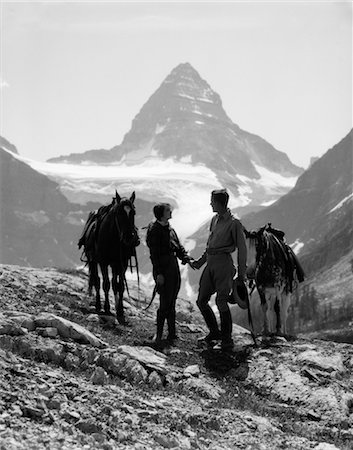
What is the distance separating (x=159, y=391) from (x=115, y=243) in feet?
23.4

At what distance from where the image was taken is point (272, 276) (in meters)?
18.3

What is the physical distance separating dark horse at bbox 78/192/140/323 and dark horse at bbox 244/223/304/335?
3.36 metres

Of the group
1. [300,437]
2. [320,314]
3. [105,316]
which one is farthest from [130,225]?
[320,314]

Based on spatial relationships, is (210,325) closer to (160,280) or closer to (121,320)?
(160,280)

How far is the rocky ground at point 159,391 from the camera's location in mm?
8320

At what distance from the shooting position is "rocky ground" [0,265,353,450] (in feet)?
27.3

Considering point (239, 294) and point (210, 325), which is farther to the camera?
point (210, 325)

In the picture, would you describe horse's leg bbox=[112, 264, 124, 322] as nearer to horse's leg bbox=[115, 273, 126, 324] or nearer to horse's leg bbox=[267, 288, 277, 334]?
horse's leg bbox=[115, 273, 126, 324]

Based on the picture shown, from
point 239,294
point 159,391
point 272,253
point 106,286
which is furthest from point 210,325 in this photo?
point 272,253

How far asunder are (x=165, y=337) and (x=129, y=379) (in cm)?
433

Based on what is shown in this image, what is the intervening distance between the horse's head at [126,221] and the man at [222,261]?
2867 millimetres

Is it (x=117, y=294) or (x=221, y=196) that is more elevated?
(x=221, y=196)

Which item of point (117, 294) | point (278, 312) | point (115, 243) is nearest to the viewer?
point (117, 294)

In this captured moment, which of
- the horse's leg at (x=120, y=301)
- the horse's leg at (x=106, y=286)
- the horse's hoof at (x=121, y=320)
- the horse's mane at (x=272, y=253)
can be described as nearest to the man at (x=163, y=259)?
the horse's hoof at (x=121, y=320)
